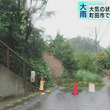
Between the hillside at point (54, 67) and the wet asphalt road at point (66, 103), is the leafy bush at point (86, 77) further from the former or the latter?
the wet asphalt road at point (66, 103)

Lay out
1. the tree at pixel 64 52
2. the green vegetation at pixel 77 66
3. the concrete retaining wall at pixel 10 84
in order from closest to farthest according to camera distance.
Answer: the concrete retaining wall at pixel 10 84
the green vegetation at pixel 77 66
the tree at pixel 64 52

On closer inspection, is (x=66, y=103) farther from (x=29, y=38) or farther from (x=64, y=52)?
(x=64, y=52)

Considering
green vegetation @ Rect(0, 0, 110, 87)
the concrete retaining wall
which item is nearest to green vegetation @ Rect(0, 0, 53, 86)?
green vegetation @ Rect(0, 0, 110, 87)

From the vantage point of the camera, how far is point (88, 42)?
47.0 meters

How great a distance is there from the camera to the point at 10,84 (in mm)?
7922

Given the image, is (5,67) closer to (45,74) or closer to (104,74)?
(45,74)

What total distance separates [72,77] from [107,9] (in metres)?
7.05

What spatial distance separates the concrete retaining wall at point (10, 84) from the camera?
7.49 m

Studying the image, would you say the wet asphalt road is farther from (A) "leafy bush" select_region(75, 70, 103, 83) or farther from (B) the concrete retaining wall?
(A) "leafy bush" select_region(75, 70, 103, 83)

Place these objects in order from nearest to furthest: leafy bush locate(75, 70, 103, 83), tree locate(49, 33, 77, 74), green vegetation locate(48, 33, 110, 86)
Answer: leafy bush locate(75, 70, 103, 83)
green vegetation locate(48, 33, 110, 86)
tree locate(49, 33, 77, 74)

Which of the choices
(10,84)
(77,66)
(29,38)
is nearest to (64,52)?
(77,66)

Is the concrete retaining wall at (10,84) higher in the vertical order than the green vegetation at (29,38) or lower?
lower

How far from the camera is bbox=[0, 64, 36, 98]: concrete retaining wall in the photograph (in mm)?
7488

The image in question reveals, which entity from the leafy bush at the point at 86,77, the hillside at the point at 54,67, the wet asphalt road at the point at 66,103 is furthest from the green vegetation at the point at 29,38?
the wet asphalt road at the point at 66,103
